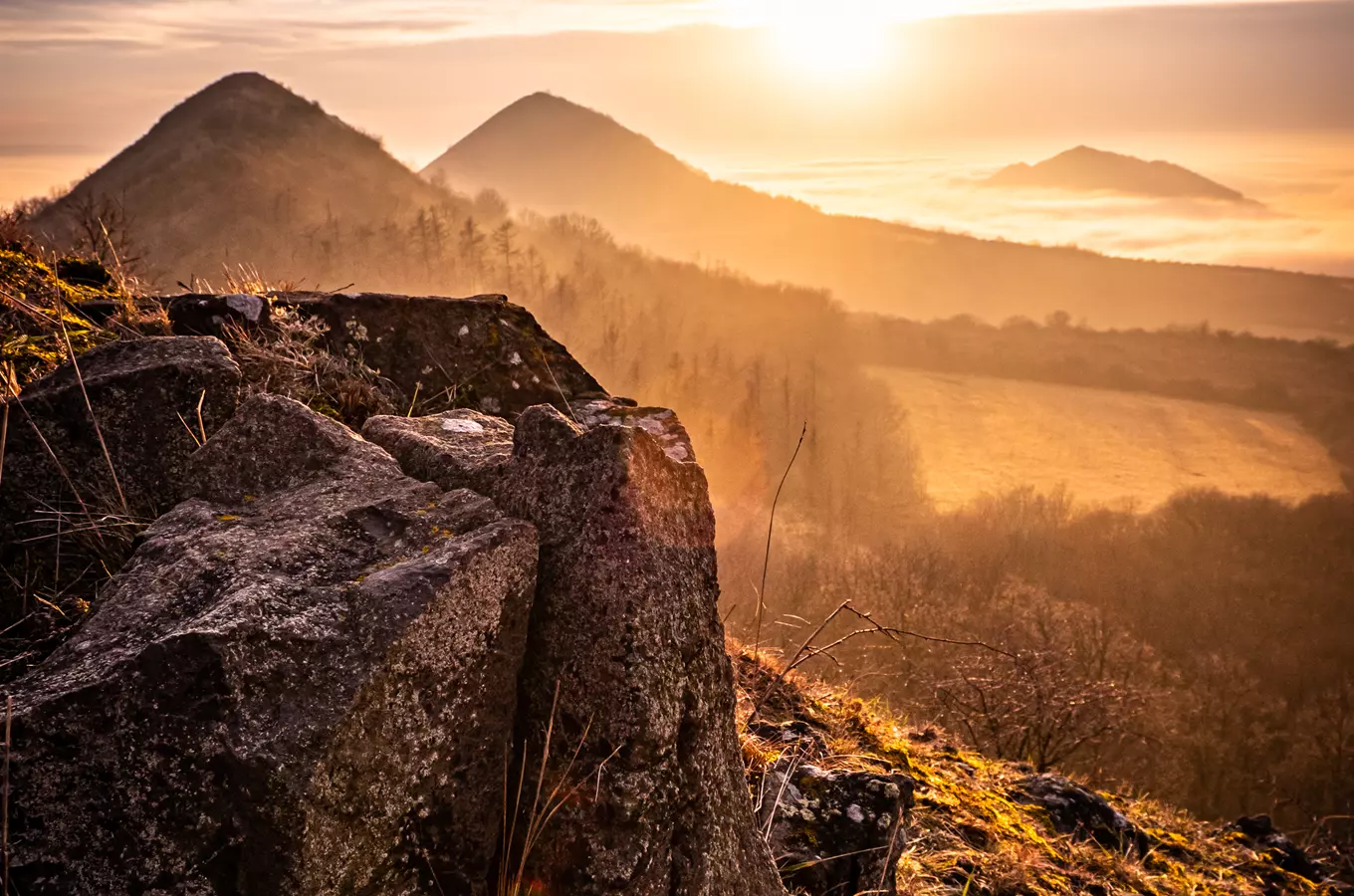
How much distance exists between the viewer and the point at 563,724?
9.89 feet

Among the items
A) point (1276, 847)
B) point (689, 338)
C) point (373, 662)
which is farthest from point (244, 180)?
point (373, 662)

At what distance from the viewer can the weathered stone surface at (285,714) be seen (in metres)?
2.38

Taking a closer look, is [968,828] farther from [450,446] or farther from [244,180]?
[244,180]

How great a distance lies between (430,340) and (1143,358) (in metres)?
185

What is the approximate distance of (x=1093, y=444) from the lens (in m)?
138

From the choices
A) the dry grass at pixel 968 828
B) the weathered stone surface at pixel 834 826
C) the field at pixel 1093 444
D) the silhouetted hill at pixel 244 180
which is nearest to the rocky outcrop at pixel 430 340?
the dry grass at pixel 968 828

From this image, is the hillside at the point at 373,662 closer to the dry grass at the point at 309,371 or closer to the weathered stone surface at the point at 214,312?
the dry grass at the point at 309,371

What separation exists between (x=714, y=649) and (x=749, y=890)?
0.94 m

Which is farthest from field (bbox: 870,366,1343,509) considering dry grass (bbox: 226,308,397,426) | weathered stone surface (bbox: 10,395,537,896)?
weathered stone surface (bbox: 10,395,537,896)

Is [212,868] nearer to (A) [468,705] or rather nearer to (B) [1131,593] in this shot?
(A) [468,705]

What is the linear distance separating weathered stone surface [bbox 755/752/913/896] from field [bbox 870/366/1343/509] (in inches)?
4382

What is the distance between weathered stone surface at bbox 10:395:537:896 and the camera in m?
2.38

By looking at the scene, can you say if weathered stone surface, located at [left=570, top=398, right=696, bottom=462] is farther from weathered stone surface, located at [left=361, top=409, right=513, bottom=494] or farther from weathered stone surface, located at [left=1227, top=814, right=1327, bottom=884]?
weathered stone surface, located at [left=1227, top=814, right=1327, bottom=884]

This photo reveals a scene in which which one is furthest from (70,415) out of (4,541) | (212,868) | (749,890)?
(749,890)
